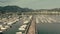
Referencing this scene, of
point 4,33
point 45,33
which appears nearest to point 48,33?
point 45,33

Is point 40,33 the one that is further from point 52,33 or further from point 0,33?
point 0,33

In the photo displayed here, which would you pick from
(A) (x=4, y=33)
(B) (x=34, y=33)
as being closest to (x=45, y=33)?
(B) (x=34, y=33)

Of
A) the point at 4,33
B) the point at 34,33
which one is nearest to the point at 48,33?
the point at 34,33

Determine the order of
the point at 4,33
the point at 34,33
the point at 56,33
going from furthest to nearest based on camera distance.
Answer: the point at 4,33 < the point at 56,33 < the point at 34,33

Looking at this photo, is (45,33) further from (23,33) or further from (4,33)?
(4,33)

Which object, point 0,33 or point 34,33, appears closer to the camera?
point 34,33

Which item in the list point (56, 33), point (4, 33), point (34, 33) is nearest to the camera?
point (34, 33)

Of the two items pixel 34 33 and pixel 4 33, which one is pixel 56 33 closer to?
pixel 34 33

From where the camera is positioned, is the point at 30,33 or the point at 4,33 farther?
the point at 4,33
